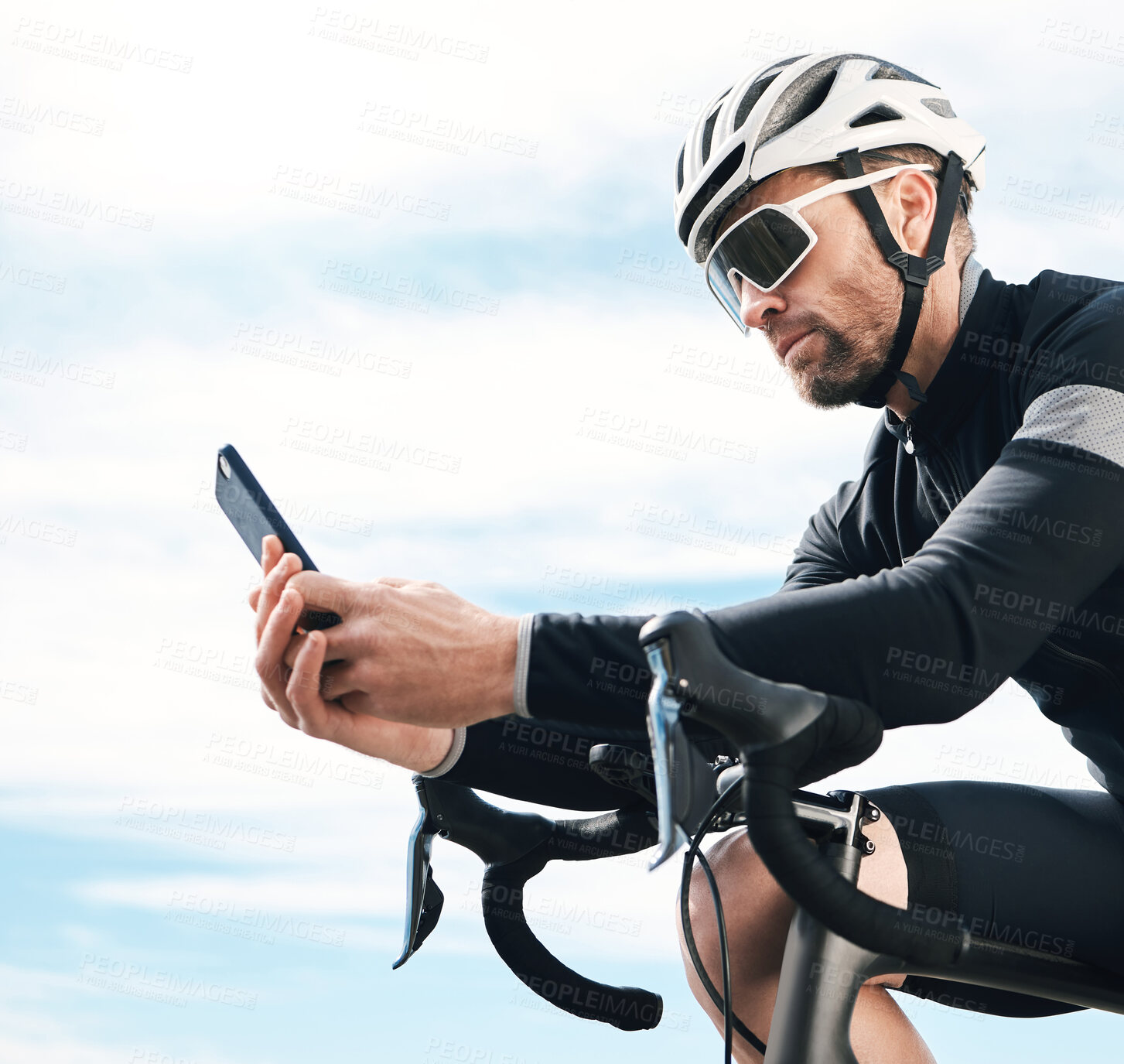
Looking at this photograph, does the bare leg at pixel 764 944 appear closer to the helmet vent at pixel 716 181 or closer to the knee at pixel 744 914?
Answer: the knee at pixel 744 914

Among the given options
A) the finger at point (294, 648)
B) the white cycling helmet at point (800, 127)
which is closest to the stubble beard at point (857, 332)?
the white cycling helmet at point (800, 127)

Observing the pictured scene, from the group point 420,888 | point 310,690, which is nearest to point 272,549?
point 310,690

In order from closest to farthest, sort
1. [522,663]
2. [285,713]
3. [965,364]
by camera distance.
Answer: [522,663] < [285,713] < [965,364]

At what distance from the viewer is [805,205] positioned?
2355 mm

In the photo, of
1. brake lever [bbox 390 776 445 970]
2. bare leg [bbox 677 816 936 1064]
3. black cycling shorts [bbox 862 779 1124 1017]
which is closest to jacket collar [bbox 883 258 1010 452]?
black cycling shorts [bbox 862 779 1124 1017]

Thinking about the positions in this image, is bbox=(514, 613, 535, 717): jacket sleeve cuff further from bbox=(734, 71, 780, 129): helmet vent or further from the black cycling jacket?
bbox=(734, 71, 780, 129): helmet vent

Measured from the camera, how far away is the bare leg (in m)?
1.81

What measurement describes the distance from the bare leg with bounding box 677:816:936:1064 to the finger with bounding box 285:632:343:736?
0.74m

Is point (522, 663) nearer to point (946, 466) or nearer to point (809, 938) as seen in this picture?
point (809, 938)

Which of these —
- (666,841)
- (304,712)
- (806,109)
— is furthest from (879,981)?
(806,109)

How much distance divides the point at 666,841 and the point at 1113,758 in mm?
1512

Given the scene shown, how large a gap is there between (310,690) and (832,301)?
147cm

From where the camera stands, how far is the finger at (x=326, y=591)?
147cm

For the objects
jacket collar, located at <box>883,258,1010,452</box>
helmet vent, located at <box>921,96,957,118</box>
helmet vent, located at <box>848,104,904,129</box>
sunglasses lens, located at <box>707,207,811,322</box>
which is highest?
helmet vent, located at <box>921,96,957,118</box>
